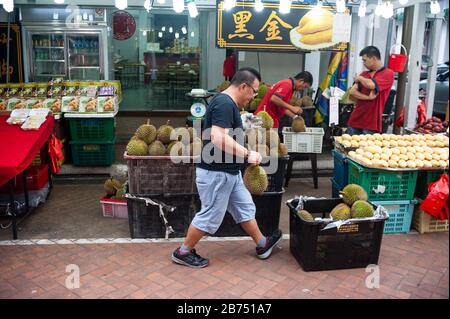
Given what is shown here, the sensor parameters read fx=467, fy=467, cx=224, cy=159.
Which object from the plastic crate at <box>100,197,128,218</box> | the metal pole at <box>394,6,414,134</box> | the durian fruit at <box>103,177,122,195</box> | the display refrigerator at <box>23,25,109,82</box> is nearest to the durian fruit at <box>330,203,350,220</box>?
the plastic crate at <box>100,197,128,218</box>

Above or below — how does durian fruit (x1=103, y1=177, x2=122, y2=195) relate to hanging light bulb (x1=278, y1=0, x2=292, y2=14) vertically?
below

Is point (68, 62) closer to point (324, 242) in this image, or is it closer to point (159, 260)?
point (159, 260)

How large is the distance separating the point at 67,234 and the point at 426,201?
396 cm

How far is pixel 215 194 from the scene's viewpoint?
166 inches

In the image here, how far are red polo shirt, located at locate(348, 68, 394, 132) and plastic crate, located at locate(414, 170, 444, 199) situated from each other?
1.29 metres

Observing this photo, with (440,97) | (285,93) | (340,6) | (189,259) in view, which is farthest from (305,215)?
(440,97)

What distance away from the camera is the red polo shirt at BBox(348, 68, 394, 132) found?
6348mm

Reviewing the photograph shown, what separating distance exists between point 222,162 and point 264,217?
1197mm

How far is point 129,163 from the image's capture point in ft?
16.0

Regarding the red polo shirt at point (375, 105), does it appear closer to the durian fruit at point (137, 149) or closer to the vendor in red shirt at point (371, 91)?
the vendor in red shirt at point (371, 91)

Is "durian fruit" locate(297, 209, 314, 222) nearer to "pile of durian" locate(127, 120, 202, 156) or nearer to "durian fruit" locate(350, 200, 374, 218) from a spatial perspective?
"durian fruit" locate(350, 200, 374, 218)

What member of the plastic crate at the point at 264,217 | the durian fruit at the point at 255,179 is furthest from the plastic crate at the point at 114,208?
the durian fruit at the point at 255,179

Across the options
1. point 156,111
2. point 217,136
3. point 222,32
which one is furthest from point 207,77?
point 217,136

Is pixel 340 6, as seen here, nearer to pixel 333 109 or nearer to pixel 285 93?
pixel 333 109
